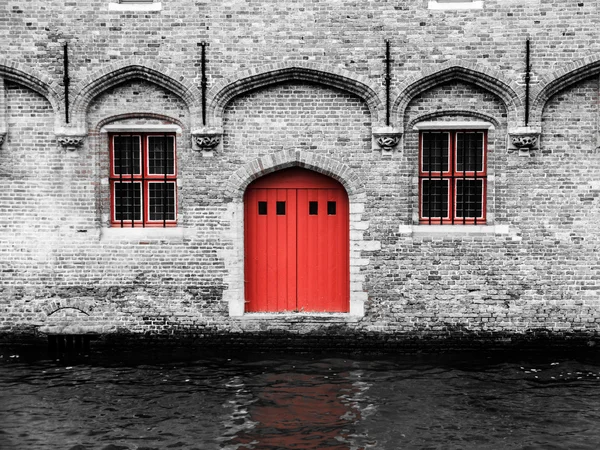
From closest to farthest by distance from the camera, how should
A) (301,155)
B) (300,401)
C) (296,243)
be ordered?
(300,401)
(301,155)
(296,243)

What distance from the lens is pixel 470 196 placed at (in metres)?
12.5

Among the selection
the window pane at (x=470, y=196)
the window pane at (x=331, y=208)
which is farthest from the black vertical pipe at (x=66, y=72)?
the window pane at (x=470, y=196)

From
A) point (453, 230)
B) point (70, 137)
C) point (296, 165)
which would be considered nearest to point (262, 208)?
point (296, 165)

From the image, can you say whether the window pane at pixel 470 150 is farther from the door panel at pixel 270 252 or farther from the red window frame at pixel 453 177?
the door panel at pixel 270 252

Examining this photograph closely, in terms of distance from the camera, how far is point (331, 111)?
12.4 metres

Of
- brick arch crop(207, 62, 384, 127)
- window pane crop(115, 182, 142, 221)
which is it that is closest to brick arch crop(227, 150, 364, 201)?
brick arch crop(207, 62, 384, 127)

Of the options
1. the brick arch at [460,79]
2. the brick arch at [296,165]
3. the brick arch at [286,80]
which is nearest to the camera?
the brick arch at [460,79]

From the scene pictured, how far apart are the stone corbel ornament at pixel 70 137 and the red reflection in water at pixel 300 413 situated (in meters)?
4.57

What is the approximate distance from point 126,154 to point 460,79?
5.20 meters

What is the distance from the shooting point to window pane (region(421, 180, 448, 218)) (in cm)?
1252

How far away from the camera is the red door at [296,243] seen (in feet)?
41.6

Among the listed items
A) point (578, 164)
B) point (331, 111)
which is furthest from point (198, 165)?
point (578, 164)

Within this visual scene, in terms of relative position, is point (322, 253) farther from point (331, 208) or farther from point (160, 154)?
point (160, 154)

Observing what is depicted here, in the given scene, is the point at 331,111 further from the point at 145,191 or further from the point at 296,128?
the point at 145,191
